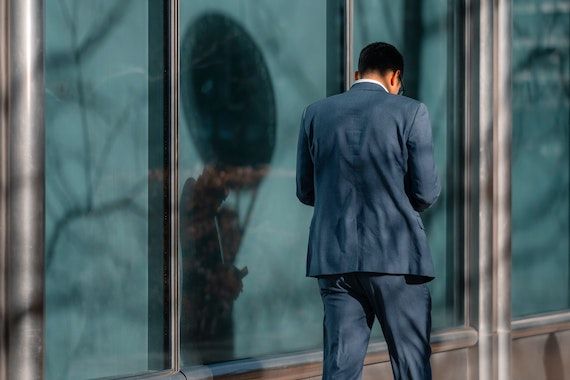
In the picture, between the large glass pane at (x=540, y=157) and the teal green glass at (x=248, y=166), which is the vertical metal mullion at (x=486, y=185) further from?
the teal green glass at (x=248, y=166)

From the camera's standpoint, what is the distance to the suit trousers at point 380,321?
17.5ft

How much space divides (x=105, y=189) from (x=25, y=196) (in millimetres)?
632

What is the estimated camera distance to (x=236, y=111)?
22.6ft

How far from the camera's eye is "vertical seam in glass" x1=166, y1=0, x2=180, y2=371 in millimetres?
6410

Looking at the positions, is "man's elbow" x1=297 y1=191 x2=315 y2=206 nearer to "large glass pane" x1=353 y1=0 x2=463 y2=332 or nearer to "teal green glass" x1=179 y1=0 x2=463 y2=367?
"teal green glass" x1=179 y1=0 x2=463 y2=367

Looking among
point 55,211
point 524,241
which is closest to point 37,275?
point 55,211

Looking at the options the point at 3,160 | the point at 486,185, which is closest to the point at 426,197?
the point at 3,160

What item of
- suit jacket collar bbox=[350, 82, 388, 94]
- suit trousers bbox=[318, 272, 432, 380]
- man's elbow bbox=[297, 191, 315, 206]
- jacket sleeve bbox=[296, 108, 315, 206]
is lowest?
suit trousers bbox=[318, 272, 432, 380]

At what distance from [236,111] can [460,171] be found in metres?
2.14

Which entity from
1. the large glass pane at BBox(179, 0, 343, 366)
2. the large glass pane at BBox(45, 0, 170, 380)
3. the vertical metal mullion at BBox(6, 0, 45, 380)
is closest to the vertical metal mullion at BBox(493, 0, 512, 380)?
the large glass pane at BBox(179, 0, 343, 366)

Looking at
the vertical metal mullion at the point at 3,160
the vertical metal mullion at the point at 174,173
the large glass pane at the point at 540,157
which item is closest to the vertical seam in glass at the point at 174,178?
the vertical metal mullion at the point at 174,173

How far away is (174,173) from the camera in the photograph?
21.2ft

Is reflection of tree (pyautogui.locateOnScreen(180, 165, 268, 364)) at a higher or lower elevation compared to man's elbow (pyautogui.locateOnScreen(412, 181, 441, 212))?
lower

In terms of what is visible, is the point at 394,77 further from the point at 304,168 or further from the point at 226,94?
the point at 226,94
